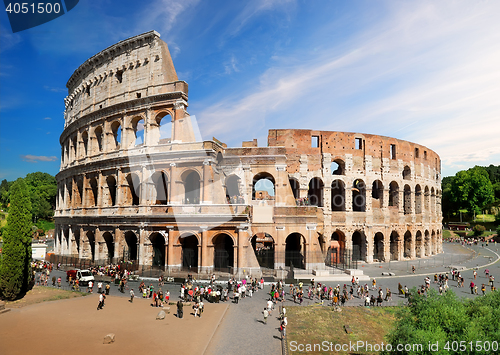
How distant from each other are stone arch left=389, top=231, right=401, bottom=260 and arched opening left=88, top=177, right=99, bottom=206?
39535 mm

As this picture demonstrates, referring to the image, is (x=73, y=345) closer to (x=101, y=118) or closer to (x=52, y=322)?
(x=52, y=322)

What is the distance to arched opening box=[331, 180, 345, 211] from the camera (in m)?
38.3

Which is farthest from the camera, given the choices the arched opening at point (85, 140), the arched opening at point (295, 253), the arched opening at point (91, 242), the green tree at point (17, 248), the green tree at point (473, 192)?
the green tree at point (473, 192)

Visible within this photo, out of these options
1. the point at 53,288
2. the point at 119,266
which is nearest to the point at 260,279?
the point at 119,266

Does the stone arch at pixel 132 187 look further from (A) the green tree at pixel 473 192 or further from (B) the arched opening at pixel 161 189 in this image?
(A) the green tree at pixel 473 192

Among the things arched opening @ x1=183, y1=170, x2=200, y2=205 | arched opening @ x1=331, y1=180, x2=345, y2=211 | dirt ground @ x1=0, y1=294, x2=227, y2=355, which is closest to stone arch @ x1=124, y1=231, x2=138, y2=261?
arched opening @ x1=183, y1=170, x2=200, y2=205

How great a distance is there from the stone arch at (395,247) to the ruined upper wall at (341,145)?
10214 mm

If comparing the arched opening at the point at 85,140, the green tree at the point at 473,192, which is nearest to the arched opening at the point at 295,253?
the arched opening at the point at 85,140

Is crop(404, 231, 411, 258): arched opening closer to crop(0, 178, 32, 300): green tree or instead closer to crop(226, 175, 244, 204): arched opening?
crop(226, 175, 244, 204): arched opening

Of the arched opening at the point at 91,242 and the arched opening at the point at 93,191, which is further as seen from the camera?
the arched opening at the point at 93,191

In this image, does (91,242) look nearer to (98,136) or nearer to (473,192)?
(98,136)

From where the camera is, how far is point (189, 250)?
1182 inches

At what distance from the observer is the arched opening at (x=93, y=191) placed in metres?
36.6

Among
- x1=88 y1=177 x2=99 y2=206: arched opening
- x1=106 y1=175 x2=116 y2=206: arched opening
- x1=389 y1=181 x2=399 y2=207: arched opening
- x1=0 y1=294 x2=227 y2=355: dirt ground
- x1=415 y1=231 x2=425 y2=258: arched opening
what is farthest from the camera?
x1=415 y1=231 x2=425 y2=258: arched opening
